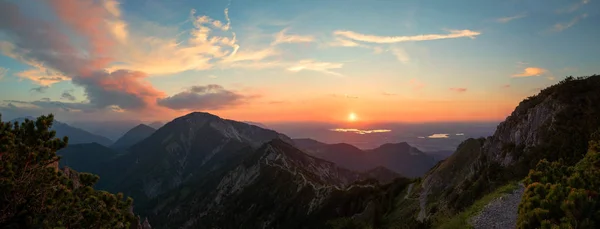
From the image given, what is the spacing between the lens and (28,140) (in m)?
21.4

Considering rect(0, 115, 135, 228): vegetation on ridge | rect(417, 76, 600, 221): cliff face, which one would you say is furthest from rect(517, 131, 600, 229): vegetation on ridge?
rect(0, 115, 135, 228): vegetation on ridge

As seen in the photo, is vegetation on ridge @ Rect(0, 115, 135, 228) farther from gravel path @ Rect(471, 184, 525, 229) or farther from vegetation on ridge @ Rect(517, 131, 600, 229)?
gravel path @ Rect(471, 184, 525, 229)

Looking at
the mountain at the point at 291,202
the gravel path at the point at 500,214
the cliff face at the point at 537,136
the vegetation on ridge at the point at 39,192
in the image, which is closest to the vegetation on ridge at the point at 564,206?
the gravel path at the point at 500,214

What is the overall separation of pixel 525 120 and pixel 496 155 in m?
6.51

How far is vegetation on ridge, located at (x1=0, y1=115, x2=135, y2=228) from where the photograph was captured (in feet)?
62.1

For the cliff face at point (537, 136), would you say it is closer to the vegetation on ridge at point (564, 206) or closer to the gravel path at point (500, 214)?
the gravel path at point (500, 214)

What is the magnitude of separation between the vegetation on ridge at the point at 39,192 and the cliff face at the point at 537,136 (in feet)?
104

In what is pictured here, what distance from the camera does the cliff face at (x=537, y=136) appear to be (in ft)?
112

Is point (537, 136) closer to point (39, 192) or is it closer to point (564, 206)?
point (564, 206)

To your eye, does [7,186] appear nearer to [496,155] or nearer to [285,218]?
[496,155]

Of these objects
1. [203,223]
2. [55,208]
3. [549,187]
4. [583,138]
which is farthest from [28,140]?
[203,223]

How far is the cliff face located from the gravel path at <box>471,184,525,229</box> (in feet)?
29.0

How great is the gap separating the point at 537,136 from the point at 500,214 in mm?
23349

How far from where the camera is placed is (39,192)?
20266mm
